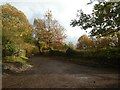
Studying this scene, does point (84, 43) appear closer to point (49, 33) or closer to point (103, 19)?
point (49, 33)

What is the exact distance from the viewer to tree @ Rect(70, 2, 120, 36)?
1040 cm

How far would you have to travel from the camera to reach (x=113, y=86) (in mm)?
11266

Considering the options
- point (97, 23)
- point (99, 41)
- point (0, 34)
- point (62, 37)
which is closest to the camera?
point (97, 23)

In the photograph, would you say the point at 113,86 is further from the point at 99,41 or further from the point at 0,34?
the point at 99,41

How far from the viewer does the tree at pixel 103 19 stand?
10398mm

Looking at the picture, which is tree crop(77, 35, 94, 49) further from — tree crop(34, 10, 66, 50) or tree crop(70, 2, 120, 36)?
tree crop(70, 2, 120, 36)

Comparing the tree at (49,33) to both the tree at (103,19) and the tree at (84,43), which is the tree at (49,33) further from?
the tree at (103,19)

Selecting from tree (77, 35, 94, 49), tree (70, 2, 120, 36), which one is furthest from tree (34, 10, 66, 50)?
tree (70, 2, 120, 36)

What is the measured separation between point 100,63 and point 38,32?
1339cm

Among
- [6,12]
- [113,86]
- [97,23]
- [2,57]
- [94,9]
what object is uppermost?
[6,12]

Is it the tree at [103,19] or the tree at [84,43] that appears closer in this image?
the tree at [103,19]

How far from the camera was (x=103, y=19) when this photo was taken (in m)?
11.0

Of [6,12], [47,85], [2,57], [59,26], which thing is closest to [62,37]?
[59,26]

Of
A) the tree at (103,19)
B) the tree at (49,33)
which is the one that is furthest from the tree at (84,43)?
the tree at (103,19)
